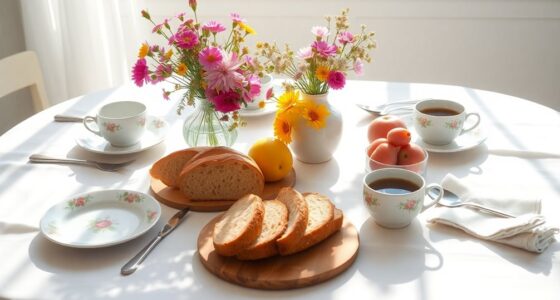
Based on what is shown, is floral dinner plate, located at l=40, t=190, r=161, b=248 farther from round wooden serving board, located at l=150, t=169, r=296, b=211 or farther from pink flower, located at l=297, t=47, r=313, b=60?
pink flower, located at l=297, t=47, r=313, b=60

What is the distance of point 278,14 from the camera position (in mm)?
2855

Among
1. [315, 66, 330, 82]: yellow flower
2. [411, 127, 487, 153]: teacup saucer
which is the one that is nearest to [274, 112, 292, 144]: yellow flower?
[315, 66, 330, 82]: yellow flower

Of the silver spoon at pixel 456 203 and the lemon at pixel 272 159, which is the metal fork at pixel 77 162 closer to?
the lemon at pixel 272 159

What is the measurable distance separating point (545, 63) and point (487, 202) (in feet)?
5.72

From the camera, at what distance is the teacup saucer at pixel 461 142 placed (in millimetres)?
1470

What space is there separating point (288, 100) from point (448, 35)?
5.27ft

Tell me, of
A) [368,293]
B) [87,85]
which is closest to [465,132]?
[368,293]

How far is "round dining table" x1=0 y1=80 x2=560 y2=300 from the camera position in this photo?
1.02m

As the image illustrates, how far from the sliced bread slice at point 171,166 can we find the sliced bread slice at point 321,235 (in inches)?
13.6

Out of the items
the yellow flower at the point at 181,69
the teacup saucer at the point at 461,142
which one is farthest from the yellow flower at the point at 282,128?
the teacup saucer at the point at 461,142

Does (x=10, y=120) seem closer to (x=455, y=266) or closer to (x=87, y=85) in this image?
(x=87, y=85)

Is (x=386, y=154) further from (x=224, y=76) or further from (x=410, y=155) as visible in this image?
(x=224, y=76)

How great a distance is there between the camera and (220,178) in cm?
129

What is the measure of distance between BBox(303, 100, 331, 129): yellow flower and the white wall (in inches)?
59.0
